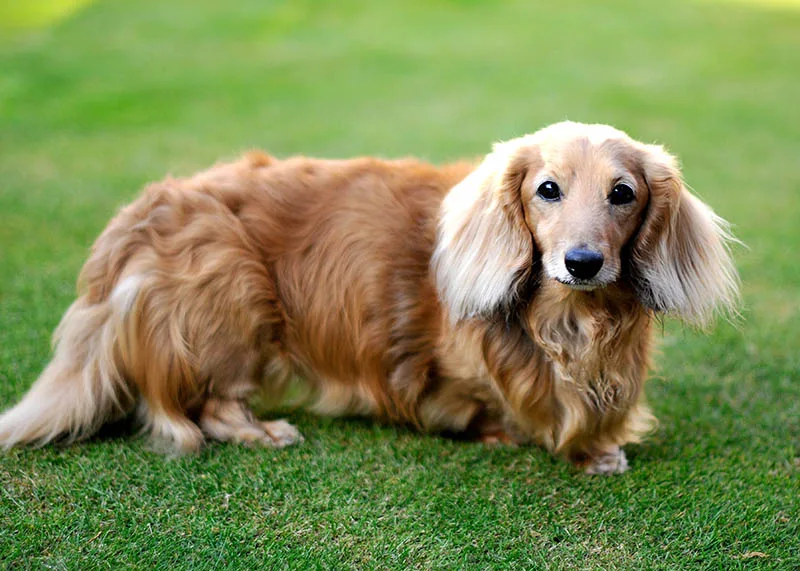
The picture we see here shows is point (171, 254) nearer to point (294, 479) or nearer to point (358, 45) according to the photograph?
point (294, 479)

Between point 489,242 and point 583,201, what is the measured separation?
0.40 metres

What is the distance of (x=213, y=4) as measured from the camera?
582 inches

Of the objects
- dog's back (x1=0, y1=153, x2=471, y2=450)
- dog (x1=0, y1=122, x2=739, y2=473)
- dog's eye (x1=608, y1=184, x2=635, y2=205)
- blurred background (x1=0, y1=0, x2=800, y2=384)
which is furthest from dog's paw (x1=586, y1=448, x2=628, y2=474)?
blurred background (x1=0, y1=0, x2=800, y2=384)

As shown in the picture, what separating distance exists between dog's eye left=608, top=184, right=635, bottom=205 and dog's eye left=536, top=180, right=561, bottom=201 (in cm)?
19

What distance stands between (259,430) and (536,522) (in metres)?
1.26

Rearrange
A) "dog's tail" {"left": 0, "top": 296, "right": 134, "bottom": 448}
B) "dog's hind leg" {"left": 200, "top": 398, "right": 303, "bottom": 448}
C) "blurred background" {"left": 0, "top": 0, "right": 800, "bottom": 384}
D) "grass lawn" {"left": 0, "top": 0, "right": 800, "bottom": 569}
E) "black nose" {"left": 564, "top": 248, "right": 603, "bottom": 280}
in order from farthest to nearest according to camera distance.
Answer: "blurred background" {"left": 0, "top": 0, "right": 800, "bottom": 384} → "dog's hind leg" {"left": 200, "top": 398, "right": 303, "bottom": 448} → "dog's tail" {"left": 0, "top": 296, "right": 134, "bottom": 448} → "grass lawn" {"left": 0, "top": 0, "right": 800, "bottom": 569} → "black nose" {"left": 564, "top": 248, "right": 603, "bottom": 280}

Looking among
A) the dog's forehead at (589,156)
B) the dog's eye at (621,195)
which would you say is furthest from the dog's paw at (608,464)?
the dog's forehead at (589,156)

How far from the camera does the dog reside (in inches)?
125

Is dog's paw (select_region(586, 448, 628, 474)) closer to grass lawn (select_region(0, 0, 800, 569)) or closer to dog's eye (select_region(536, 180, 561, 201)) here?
grass lawn (select_region(0, 0, 800, 569))

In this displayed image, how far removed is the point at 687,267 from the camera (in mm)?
3223

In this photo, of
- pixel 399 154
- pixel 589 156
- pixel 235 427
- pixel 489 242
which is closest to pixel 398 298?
pixel 489 242

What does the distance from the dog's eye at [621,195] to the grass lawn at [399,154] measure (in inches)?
45.9

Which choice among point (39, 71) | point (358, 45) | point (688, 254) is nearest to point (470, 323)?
point (688, 254)

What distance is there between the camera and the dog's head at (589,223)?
3.06 meters
